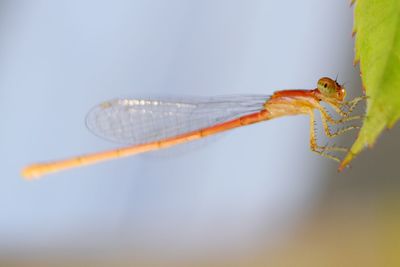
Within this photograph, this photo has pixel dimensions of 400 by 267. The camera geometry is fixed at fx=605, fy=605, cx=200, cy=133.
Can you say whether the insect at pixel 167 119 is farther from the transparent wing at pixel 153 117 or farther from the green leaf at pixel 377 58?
the green leaf at pixel 377 58

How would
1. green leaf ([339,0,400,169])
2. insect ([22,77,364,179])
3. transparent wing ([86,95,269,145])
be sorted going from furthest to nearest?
transparent wing ([86,95,269,145]) < insect ([22,77,364,179]) < green leaf ([339,0,400,169])

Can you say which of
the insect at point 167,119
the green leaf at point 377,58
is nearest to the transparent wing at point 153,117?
the insect at point 167,119

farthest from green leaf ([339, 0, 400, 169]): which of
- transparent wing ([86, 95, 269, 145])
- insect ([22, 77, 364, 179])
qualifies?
transparent wing ([86, 95, 269, 145])

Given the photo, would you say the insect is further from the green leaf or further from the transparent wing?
the green leaf

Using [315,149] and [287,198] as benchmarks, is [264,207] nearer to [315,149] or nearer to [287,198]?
[287,198]

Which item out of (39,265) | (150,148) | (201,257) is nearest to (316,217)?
(201,257)
